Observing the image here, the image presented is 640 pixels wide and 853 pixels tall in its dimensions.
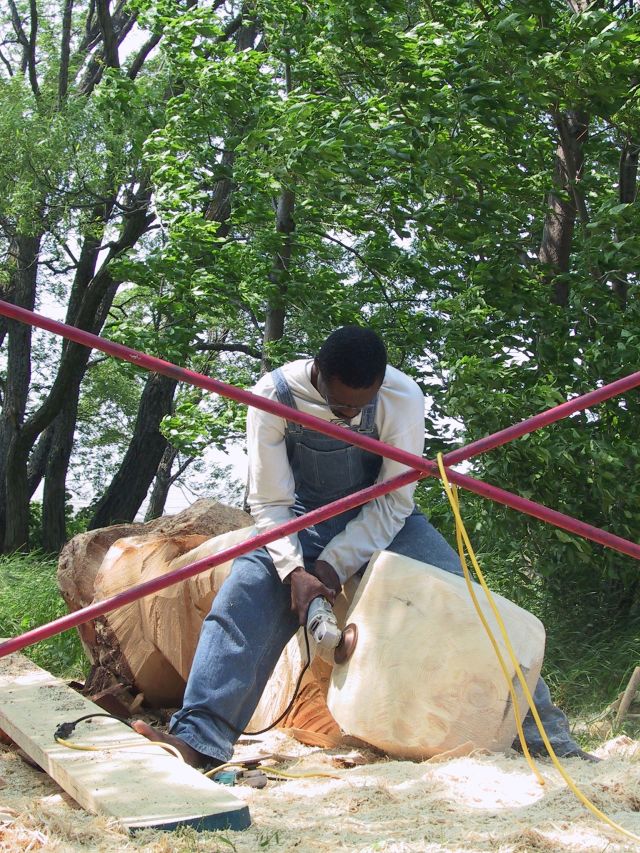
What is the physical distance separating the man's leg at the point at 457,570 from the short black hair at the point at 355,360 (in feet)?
2.30

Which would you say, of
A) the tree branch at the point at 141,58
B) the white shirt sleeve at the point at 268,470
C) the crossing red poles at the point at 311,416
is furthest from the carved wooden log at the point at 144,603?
the tree branch at the point at 141,58

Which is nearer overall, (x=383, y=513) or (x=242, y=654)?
(x=242, y=654)

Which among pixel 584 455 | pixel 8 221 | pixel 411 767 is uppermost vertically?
pixel 8 221

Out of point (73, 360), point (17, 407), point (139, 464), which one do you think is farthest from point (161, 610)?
point (17, 407)

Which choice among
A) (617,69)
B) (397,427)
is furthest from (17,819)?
(617,69)

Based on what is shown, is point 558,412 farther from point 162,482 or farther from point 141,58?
point 162,482

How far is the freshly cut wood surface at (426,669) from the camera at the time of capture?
288 cm

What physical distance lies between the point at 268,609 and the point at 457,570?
0.69 metres

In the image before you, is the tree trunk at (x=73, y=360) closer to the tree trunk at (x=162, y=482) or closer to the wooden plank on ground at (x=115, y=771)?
the tree trunk at (x=162, y=482)

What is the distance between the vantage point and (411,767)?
9.07 feet

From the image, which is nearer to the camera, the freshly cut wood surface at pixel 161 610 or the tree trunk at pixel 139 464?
the freshly cut wood surface at pixel 161 610

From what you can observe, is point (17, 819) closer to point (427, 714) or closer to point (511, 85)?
point (427, 714)

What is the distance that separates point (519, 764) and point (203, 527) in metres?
2.13

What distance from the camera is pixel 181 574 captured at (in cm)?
260
